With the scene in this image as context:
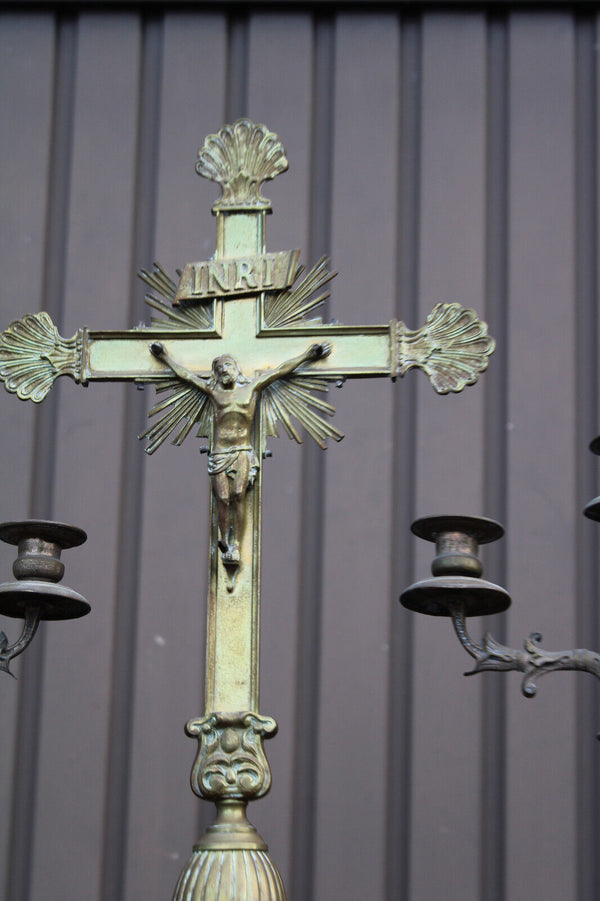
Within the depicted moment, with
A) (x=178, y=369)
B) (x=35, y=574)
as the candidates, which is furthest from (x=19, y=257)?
(x=35, y=574)

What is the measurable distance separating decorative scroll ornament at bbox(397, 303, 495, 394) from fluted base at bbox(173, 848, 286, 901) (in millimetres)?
1047

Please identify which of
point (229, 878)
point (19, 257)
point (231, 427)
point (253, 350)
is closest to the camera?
point (229, 878)

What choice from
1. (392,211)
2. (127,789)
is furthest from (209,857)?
(392,211)

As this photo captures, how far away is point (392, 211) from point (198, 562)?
123 cm

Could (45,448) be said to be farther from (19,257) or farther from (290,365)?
(290,365)

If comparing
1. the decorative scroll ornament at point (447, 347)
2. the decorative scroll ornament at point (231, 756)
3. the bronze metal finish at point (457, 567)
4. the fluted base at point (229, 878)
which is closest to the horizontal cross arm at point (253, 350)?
the decorative scroll ornament at point (447, 347)

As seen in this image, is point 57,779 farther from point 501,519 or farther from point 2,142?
point 2,142

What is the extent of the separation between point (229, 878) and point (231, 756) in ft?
0.85

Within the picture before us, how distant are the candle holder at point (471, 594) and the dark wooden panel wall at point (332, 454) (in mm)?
1357

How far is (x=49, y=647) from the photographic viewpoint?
5105 millimetres

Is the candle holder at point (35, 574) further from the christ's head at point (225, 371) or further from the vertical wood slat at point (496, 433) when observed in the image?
the vertical wood slat at point (496, 433)

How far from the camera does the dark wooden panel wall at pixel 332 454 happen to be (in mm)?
4902

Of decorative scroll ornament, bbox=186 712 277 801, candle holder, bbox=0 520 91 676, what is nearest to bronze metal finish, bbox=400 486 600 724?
decorative scroll ornament, bbox=186 712 277 801

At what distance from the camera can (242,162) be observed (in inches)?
Result: 156
